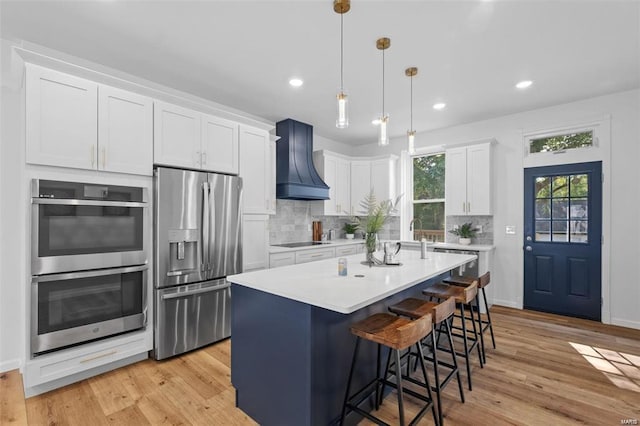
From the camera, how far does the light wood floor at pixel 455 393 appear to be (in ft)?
6.73

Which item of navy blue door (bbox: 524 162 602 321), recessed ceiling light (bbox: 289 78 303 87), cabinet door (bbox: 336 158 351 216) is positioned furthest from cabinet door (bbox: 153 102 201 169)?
navy blue door (bbox: 524 162 602 321)

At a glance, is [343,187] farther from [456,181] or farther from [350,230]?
[456,181]

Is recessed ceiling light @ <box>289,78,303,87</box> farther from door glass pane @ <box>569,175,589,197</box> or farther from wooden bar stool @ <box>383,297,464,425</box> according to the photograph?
door glass pane @ <box>569,175,589,197</box>

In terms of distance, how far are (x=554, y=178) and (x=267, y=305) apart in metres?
4.37

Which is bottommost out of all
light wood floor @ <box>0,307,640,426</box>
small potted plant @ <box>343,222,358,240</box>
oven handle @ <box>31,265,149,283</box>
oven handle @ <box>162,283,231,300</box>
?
light wood floor @ <box>0,307,640,426</box>

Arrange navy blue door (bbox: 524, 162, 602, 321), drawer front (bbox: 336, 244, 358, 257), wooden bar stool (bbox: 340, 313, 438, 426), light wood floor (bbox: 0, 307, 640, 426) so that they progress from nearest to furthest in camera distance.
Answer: wooden bar stool (bbox: 340, 313, 438, 426)
light wood floor (bbox: 0, 307, 640, 426)
navy blue door (bbox: 524, 162, 602, 321)
drawer front (bbox: 336, 244, 358, 257)

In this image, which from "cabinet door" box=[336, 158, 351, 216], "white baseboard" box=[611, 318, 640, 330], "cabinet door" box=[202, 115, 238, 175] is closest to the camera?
"cabinet door" box=[202, 115, 238, 175]

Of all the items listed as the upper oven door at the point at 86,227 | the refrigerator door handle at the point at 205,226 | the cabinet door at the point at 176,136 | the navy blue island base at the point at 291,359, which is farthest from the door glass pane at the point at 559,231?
the upper oven door at the point at 86,227

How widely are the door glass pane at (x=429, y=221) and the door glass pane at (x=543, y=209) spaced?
1.39 m

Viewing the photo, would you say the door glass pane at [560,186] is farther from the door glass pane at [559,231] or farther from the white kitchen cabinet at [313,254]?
the white kitchen cabinet at [313,254]

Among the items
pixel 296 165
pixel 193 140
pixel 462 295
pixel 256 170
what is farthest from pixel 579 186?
pixel 193 140

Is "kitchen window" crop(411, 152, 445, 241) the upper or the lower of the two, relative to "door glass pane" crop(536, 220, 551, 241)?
upper

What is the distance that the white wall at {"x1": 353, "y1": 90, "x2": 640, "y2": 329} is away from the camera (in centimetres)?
368

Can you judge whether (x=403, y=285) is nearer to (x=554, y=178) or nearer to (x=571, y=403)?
(x=571, y=403)
